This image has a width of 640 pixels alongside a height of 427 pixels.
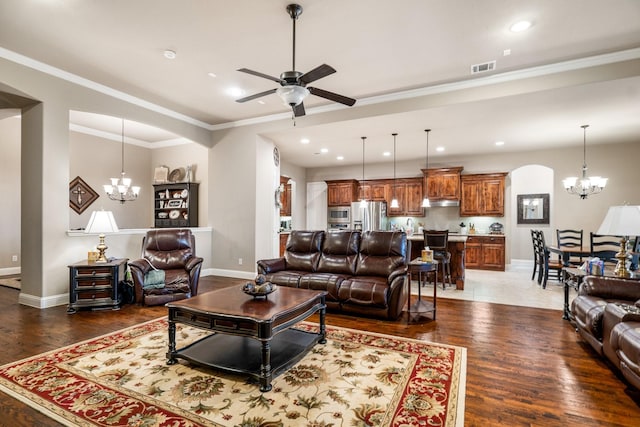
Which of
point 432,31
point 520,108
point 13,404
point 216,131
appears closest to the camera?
point 13,404

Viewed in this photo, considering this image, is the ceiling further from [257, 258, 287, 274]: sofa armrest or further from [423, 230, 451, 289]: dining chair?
[257, 258, 287, 274]: sofa armrest

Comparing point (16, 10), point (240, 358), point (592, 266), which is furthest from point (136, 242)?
point (592, 266)

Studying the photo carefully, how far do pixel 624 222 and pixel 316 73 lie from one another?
10.5ft

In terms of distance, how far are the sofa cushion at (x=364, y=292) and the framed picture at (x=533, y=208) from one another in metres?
7.29

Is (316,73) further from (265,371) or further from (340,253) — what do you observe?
(340,253)

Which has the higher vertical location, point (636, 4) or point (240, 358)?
point (636, 4)

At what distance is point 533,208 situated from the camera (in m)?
9.20

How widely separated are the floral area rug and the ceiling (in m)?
3.27

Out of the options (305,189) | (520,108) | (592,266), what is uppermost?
(520,108)

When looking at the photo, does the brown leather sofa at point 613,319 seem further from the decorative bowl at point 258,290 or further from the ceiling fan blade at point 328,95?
the ceiling fan blade at point 328,95

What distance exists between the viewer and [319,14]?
10.4ft

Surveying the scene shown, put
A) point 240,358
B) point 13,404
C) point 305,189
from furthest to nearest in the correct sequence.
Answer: point 305,189 → point 240,358 → point 13,404

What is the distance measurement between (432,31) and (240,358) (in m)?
3.74

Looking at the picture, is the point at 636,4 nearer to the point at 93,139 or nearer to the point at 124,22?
the point at 124,22
